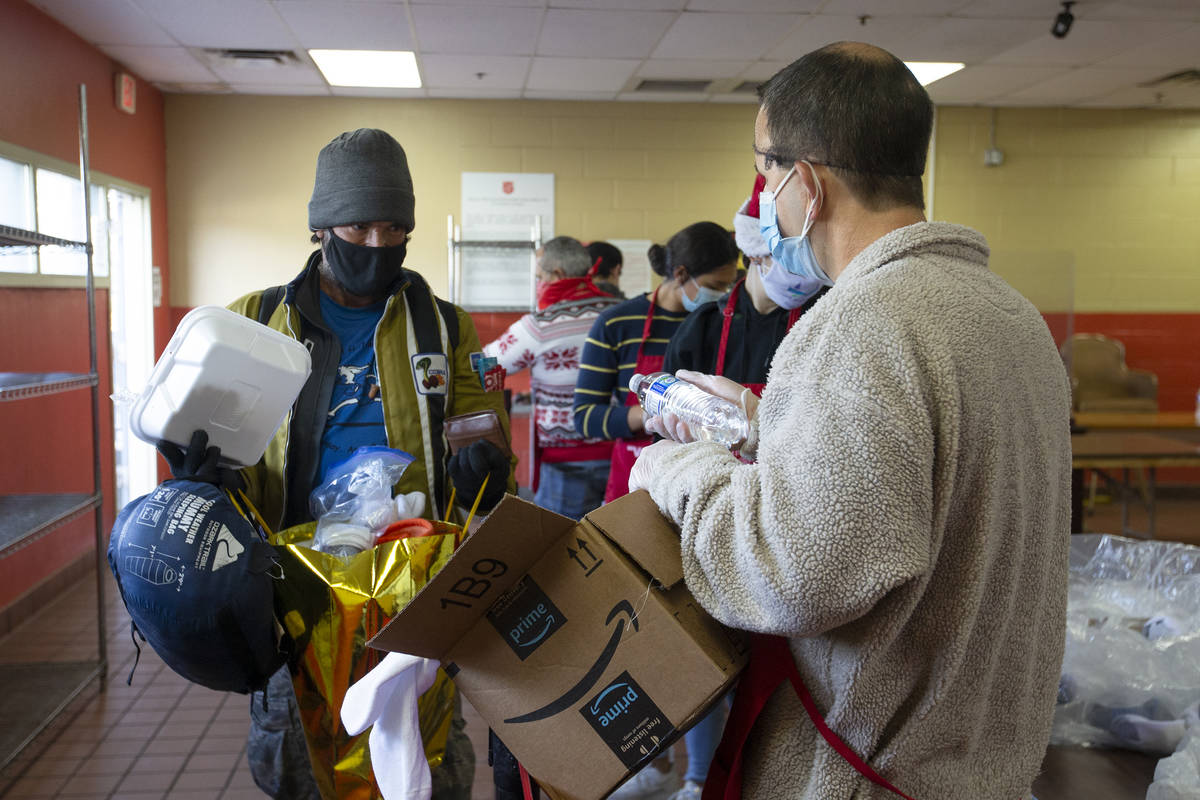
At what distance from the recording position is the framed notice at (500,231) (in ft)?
21.9

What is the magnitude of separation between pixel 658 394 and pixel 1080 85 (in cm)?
630

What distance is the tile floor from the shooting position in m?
2.79

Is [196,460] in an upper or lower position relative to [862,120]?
lower

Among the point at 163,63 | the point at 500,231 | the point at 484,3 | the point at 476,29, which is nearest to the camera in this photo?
the point at 484,3

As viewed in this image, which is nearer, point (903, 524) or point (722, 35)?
point (903, 524)

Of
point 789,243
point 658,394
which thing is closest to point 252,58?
point 658,394

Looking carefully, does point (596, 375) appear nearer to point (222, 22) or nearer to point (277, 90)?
point (222, 22)

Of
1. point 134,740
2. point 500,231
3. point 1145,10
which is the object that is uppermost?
point 1145,10

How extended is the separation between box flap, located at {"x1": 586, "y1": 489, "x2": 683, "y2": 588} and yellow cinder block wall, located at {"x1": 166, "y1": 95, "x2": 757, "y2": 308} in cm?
580

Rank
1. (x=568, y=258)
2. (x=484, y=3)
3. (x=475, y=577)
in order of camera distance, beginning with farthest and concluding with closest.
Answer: (x=484, y=3), (x=568, y=258), (x=475, y=577)

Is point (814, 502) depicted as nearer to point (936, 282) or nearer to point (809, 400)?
point (809, 400)

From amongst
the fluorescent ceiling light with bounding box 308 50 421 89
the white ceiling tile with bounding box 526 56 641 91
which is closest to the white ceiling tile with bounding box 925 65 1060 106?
the white ceiling tile with bounding box 526 56 641 91

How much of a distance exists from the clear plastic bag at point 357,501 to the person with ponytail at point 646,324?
1.06 m

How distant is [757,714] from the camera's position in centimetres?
104
